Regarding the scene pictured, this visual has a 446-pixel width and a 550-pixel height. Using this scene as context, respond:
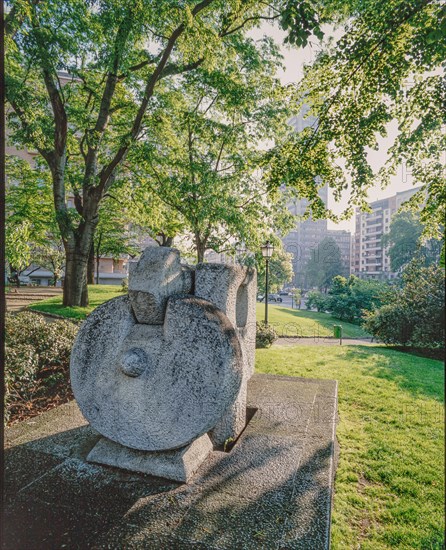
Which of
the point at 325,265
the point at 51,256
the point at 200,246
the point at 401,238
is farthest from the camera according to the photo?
the point at 325,265

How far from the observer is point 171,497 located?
101 inches

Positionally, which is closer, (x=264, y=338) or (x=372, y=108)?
(x=372, y=108)

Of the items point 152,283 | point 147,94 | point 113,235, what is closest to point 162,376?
point 152,283

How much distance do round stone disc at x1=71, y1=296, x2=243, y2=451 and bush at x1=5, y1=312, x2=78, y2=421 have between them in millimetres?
2032

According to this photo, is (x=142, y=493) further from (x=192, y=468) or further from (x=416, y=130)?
(x=416, y=130)

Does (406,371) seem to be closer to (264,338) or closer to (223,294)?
(264,338)

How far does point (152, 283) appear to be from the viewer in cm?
305

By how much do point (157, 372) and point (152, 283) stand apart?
2.65 feet

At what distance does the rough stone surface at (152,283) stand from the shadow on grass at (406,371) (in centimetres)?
485

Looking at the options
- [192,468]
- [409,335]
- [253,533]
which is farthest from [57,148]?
[409,335]

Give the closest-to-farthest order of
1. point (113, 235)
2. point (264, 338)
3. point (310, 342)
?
1. point (264, 338)
2. point (310, 342)
3. point (113, 235)

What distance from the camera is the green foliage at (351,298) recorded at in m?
22.4

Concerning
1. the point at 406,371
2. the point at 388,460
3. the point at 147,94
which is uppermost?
the point at 147,94

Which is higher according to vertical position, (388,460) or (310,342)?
(388,460)
